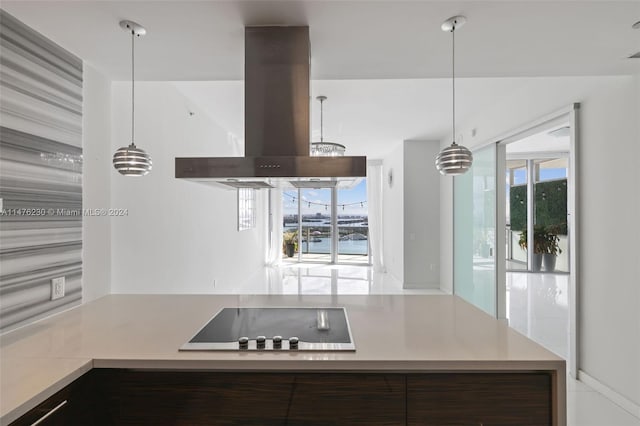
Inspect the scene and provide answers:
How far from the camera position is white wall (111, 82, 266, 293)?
2947 mm

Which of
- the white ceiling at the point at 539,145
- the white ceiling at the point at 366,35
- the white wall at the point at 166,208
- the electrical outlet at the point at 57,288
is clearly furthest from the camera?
Answer: the white ceiling at the point at 539,145

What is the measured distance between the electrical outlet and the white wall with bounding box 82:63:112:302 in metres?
0.21

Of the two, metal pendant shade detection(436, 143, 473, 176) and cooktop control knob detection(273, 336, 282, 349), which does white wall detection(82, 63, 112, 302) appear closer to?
cooktop control knob detection(273, 336, 282, 349)

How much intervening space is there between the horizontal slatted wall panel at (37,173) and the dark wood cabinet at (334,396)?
2.53 ft

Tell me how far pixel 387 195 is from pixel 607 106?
18.0ft

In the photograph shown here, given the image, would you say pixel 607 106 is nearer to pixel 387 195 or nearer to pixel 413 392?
pixel 413 392

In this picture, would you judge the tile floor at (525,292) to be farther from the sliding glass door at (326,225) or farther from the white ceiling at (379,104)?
the white ceiling at (379,104)

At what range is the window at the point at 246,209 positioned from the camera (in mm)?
6877

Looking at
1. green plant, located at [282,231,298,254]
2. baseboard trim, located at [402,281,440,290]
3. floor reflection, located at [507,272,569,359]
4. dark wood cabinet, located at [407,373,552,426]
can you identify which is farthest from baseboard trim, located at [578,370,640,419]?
green plant, located at [282,231,298,254]

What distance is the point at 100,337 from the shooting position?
4.99 ft

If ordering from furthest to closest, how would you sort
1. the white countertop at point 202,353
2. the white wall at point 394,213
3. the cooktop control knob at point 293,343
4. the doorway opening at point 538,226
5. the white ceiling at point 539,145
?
the white wall at point 394,213 < the white ceiling at point 539,145 < the doorway opening at point 538,226 < the cooktop control knob at point 293,343 < the white countertop at point 202,353

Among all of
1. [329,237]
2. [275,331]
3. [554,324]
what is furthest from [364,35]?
[329,237]

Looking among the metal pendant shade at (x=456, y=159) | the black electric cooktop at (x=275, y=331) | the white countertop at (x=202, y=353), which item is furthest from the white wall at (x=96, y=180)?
the metal pendant shade at (x=456, y=159)

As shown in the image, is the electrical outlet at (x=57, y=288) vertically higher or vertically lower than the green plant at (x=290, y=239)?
higher
